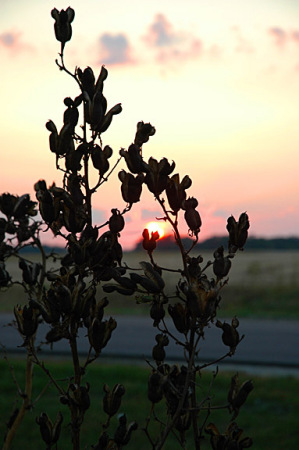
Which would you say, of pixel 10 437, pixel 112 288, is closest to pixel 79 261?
pixel 112 288

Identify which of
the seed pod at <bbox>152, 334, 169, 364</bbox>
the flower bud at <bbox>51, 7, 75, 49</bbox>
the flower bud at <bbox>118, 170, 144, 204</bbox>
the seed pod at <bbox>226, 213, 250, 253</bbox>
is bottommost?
the seed pod at <bbox>152, 334, 169, 364</bbox>

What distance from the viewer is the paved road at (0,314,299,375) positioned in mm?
10422

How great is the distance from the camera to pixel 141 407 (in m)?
7.43

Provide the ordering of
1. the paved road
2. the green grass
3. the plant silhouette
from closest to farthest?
the plant silhouette, the green grass, the paved road

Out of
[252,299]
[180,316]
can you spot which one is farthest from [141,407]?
[252,299]

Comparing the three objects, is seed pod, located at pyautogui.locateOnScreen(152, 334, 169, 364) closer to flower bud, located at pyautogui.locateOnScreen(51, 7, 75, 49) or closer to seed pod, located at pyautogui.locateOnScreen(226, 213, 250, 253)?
seed pod, located at pyautogui.locateOnScreen(226, 213, 250, 253)

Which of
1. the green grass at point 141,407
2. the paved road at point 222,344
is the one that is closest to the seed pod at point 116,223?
the green grass at point 141,407

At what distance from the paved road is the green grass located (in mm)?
1275

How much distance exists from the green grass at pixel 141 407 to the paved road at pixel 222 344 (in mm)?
1275

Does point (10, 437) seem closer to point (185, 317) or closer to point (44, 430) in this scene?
point (44, 430)

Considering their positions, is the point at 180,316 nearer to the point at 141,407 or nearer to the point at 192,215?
the point at 192,215

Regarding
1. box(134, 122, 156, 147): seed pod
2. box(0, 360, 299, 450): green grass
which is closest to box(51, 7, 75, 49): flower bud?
box(134, 122, 156, 147): seed pod

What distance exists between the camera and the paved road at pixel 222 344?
34.2 ft

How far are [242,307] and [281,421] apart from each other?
12.3 meters
